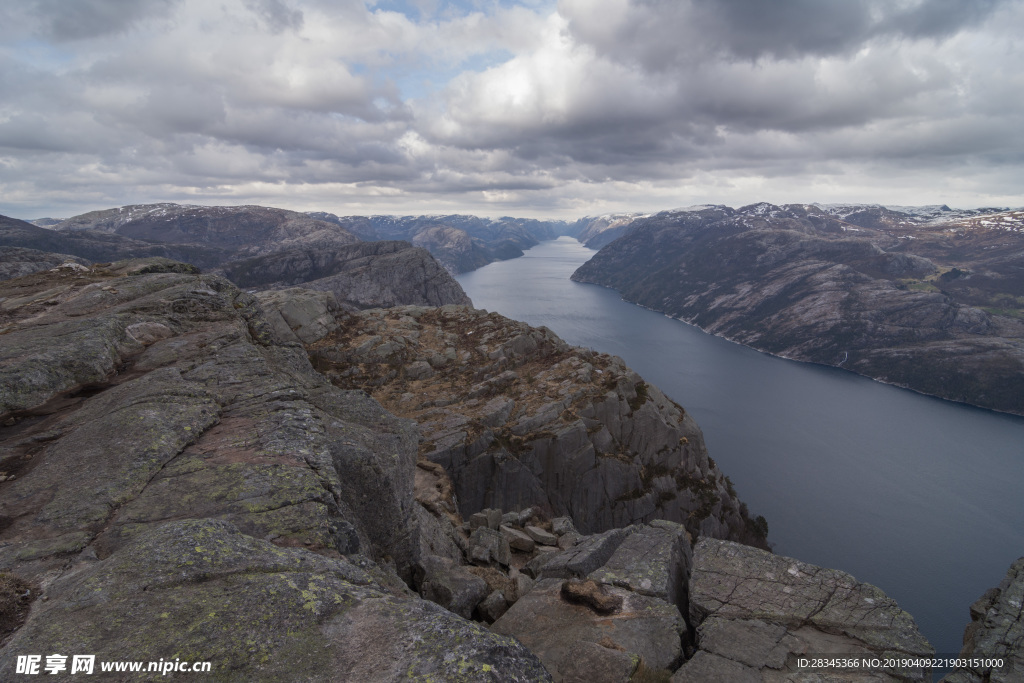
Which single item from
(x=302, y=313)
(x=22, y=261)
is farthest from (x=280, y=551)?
(x=22, y=261)

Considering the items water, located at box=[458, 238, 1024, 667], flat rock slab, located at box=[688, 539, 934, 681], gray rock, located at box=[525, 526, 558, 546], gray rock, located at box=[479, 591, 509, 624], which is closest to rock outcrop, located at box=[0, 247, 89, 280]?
gray rock, located at box=[525, 526, 558, 546]

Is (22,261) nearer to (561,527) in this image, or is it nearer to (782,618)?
(561,527)

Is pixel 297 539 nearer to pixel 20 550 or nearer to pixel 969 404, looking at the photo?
pixel 20 550

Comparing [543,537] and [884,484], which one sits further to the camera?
[884,484]

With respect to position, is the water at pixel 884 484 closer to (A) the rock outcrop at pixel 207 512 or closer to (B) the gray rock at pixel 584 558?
(B) the gray rock at pixel 584 558

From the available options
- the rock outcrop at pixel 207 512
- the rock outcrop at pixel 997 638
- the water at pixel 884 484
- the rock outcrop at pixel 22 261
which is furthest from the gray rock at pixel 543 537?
the rock outcrop at pixel 22 261

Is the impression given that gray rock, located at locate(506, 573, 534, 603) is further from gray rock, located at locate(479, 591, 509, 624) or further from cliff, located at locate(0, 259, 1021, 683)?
gray rock, located at locate(479, 591, 509, 624)
